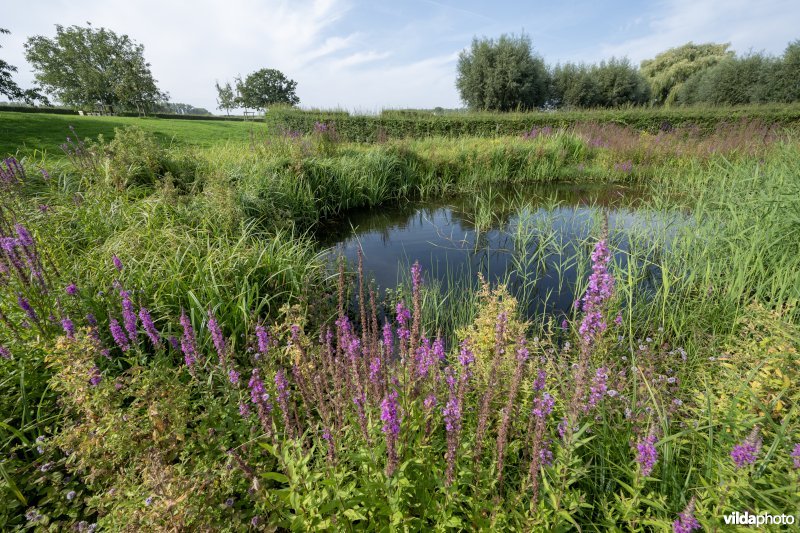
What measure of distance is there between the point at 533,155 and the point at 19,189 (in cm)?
1280

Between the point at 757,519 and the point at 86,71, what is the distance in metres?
63.8

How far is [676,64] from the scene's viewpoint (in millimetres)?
40562

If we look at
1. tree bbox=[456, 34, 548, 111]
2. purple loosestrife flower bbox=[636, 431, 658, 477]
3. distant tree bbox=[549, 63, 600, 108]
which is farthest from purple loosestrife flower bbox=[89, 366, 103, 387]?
distant tree bbox=[549, 63, 600, 108]

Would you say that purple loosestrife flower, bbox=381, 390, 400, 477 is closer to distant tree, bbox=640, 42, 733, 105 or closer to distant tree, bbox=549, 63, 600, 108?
distant tree, bbox=549, 63, 600, 108

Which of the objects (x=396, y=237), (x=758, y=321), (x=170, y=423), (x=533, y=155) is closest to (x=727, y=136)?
(x=533, y=155)

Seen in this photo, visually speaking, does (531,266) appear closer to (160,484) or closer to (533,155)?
(160,484)

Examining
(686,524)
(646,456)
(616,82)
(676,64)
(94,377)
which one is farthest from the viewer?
(676,64)

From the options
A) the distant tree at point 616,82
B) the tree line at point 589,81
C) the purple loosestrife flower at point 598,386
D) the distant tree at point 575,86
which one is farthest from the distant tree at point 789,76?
the purple loosestrife flower at point 598,386

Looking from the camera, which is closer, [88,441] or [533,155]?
[88,441]

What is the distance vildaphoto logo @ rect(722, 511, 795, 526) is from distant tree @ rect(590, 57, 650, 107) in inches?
1552

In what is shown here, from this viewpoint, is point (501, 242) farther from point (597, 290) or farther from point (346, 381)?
point (346, 381)

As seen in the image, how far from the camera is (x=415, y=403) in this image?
5.68ft

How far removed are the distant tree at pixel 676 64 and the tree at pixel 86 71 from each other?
62080 mm

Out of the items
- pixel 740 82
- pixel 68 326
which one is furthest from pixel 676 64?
pixel 68 326
